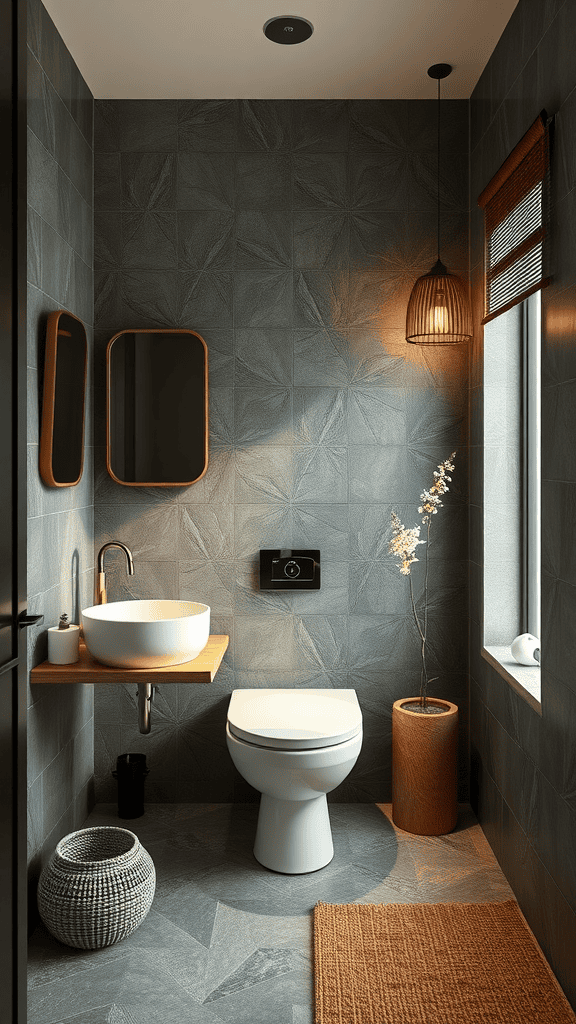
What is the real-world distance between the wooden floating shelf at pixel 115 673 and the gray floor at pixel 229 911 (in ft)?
2.09

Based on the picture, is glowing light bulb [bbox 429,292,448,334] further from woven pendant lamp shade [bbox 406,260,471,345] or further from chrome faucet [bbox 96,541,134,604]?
chrome faucet [bbox 96,541,134,604]

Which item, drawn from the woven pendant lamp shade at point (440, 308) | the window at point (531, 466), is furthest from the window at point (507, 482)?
the woven pendant lamp shade at point (440, 308)

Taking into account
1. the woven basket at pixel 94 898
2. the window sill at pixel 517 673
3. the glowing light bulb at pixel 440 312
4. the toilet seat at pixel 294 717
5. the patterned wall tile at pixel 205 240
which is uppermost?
the patterned wall tile at pixel 205 240

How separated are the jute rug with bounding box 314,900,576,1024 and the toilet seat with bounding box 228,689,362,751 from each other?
18.6 inches

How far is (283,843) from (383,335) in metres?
1.79

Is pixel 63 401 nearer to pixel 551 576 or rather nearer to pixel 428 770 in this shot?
pixel 551 576

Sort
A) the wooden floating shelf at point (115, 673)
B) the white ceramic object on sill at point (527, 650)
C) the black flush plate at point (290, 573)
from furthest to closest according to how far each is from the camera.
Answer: the black flush plate at point (290, 573), the white ceramic object on sill at point (527, 650), the wooden floating shelf at point (115, 673)

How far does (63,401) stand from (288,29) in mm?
1350

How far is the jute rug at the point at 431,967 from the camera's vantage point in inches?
72.9

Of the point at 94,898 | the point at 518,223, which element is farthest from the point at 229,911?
the point at 518,223

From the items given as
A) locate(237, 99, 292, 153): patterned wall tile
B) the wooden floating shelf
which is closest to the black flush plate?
the wooden floating shelf

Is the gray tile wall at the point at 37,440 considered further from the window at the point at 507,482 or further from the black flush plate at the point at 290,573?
the window at the point at 507,482

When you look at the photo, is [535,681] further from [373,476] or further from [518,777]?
[373,476]

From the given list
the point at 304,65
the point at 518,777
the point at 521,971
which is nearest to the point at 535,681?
the point at 518,777
